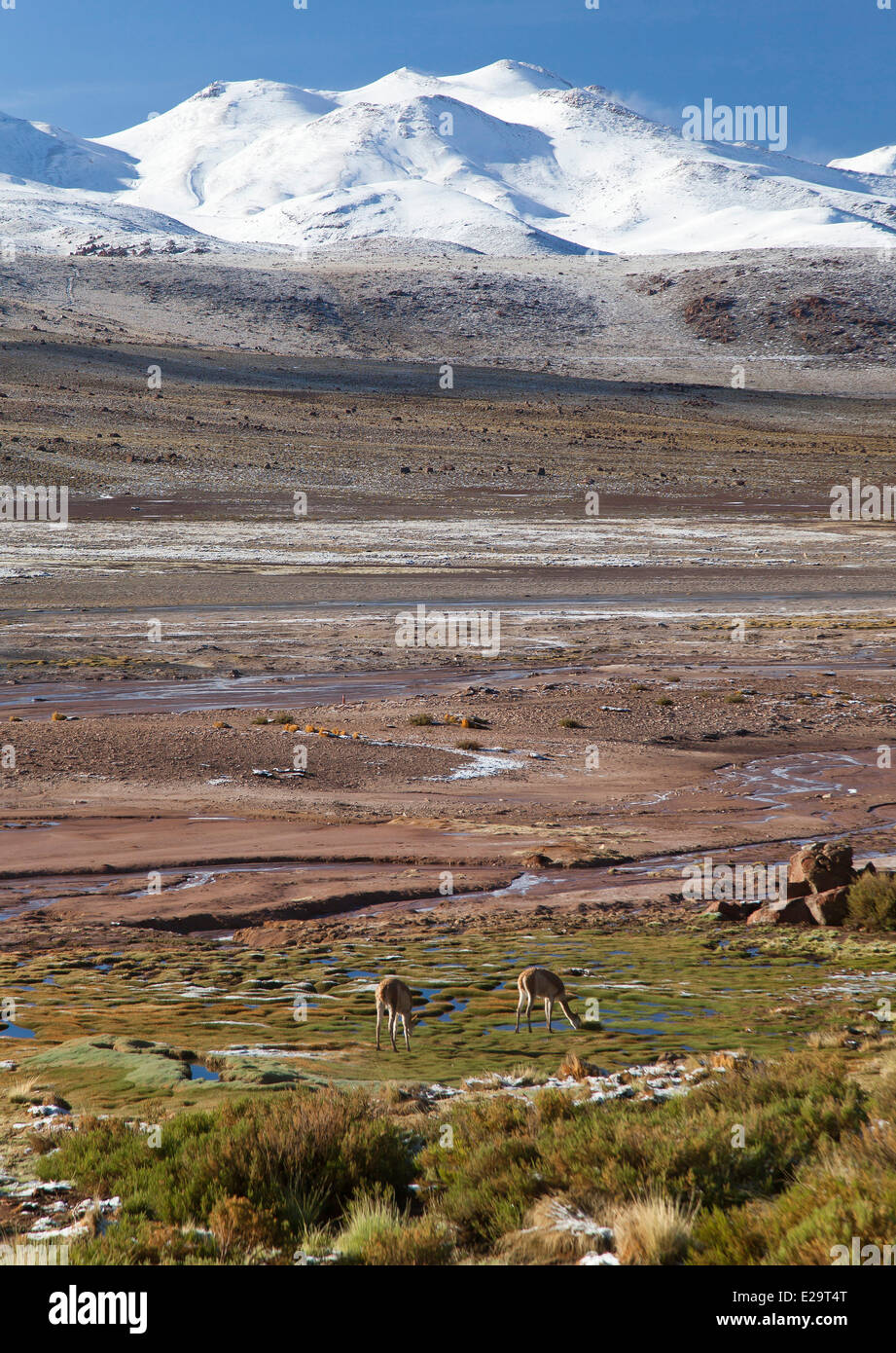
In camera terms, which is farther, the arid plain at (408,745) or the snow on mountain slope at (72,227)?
the snow on mountain slope at (72,227)

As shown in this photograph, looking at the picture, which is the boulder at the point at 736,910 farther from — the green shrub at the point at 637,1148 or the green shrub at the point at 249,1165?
the green shrub at the point at 249,1165

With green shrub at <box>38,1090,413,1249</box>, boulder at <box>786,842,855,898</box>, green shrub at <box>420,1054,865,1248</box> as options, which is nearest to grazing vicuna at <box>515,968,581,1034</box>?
green shrub at <box>420,1054,865,1248</box>

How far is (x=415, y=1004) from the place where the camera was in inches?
403

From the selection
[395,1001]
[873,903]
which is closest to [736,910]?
[873,903]

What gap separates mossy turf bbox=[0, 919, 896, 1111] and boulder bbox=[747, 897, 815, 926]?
1.41 ft

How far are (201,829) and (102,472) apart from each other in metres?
55.1

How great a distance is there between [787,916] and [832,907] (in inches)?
21.2

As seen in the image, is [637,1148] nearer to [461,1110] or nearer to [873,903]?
[461,1110]

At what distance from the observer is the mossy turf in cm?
819

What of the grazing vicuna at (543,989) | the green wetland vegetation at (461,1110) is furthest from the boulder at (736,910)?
the grazing vicuna at (543,989)

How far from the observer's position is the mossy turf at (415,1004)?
26.9 feet

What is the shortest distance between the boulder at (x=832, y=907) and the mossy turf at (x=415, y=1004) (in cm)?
48

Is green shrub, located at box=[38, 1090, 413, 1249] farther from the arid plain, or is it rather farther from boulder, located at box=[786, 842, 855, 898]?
boulder, located at box=[786, 842, 855, 898]

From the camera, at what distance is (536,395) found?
338ft
